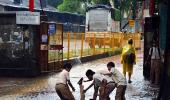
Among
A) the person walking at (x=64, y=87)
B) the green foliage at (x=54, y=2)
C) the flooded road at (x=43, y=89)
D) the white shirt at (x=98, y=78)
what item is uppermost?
the green foliage at (x=54, y=2)

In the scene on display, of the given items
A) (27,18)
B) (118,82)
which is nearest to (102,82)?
(118,82)

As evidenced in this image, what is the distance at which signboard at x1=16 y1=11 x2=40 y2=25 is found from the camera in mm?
18891

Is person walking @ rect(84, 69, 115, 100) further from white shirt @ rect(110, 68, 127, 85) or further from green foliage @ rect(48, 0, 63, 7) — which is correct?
green foliage @ rect(48, 0, 63, 7)

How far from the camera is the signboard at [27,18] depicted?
62.0ft

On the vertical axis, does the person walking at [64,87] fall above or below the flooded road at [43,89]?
above

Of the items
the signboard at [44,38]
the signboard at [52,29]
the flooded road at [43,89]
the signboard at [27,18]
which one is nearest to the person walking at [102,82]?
the flooded road at [43,89]

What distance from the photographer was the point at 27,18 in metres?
19.0

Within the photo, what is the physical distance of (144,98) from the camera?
14.3 metres

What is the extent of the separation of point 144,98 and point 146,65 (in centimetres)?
474

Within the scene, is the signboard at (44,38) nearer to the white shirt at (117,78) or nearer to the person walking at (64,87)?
the person walking at (64,87)

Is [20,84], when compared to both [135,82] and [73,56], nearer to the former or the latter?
[135,82]

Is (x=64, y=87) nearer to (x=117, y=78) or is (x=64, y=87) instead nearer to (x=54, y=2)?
(x=117, y=78)

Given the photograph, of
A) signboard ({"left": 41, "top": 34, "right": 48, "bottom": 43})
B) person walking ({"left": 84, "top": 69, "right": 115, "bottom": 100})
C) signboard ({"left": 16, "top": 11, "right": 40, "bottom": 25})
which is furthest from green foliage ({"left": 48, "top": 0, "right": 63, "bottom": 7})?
person walking ({"left": 84, "top": 69, "right": 115, "bottom": 100})

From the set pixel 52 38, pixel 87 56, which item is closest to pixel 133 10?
pixel 87 56
